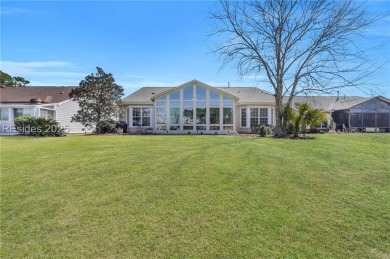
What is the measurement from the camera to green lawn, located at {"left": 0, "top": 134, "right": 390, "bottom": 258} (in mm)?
3848

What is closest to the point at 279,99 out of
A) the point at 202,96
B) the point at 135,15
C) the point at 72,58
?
the point at 202,96

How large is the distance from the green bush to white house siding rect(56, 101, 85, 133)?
16.6 ft

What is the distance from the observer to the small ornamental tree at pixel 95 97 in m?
23.5

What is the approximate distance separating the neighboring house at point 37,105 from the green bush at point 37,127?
3.05m

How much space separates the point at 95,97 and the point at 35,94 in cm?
Answer: 1038

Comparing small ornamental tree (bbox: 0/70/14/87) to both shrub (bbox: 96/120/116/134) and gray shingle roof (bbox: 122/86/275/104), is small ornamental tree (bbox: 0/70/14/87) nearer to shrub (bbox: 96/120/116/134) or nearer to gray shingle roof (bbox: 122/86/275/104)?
gray shingle roof (bbox: 122/86/275/104)

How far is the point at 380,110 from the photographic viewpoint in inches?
1341

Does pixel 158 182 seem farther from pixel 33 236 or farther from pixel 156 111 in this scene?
pixel 156 111

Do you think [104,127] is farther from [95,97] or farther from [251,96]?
[251,96]

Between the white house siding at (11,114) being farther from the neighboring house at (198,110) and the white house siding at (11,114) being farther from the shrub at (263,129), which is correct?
the shrub at (263,129)

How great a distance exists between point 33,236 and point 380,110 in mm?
41180

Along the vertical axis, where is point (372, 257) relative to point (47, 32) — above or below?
below

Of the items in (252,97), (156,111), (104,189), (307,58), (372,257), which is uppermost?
(307,58)

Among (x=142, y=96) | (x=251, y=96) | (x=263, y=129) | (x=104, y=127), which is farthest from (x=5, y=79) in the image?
(x=263, y=129)
